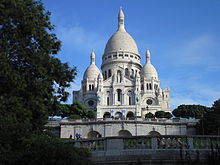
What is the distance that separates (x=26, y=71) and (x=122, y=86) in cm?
7853

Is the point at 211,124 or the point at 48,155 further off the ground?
the point at 211,124

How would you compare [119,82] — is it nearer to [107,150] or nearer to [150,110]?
[150,110]

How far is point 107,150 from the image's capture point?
13.6 meters

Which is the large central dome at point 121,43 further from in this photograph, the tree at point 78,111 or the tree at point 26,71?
the tree at point 26,71

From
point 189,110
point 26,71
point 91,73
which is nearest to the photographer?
point 26,71

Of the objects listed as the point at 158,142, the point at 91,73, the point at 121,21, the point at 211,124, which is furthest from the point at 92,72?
the point at 158,142

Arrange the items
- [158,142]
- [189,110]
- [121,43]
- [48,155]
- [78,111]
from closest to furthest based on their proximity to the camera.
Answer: [48,155] < [158,142] < [78,111] < [189,110] < [121,43]

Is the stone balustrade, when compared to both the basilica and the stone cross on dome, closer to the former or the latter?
the basilica

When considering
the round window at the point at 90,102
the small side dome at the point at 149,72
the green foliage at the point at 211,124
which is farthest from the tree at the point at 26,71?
the small side dome at the point at 149,72

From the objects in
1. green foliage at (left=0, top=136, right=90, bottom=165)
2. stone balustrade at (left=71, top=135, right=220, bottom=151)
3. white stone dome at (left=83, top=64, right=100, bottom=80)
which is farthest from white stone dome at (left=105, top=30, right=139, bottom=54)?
green foliage at (left=0, top=136, right=90, bottom=165)

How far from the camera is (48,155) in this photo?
12391mm

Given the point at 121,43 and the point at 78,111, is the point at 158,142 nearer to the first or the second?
the point at 78,111

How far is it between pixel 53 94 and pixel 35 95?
141cm

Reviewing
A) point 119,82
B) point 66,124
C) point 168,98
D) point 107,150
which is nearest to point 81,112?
point 66,124
